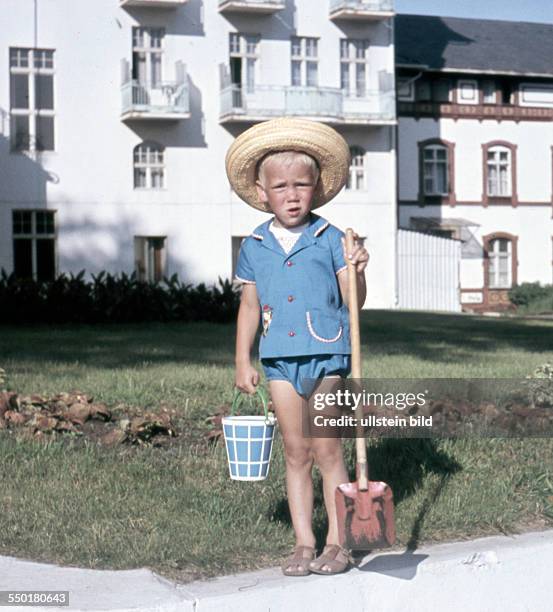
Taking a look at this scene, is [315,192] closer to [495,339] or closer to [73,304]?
[495,339]

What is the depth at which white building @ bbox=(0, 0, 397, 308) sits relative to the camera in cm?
3606

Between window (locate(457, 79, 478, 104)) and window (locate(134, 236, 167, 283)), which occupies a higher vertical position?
window (locate(457, 79, 478, 104))

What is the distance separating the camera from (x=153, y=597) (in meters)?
4.74

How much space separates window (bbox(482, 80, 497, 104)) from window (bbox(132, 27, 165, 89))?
13.2 meters

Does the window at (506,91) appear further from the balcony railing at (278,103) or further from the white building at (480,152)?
the balcony railing at (278,103)

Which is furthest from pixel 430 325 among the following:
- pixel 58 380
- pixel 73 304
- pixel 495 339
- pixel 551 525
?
pixel 551 525

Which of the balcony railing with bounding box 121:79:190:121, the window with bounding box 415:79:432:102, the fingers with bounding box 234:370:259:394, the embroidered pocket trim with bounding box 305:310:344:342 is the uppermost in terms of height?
the window with bounding box 415:79:432:102

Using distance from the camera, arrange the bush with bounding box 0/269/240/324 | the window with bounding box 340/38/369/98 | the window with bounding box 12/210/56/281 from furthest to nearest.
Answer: the window with bounding box 340/38/369/98 < the window with bounding box 12/210/56/281 < the bush with bounding box 0/269/240/324

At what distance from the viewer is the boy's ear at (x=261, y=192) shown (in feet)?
18.3

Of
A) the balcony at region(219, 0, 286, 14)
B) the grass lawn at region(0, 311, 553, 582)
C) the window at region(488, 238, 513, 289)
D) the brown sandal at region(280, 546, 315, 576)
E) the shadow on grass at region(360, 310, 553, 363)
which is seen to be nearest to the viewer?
the brown sandal at region(280, 546, 315, 576)

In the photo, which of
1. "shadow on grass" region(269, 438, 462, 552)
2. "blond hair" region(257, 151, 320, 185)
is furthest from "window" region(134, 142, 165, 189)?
"blond hair" region(257, 151, 320, 185)

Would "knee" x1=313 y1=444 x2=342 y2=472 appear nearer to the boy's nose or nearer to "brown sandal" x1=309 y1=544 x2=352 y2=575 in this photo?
"brown sandal" x1=309 y1=544 x2=352 y2=575

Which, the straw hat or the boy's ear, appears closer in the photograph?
the straw hat

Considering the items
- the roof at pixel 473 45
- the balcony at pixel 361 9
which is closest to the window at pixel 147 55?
the balcony at pixel 361 9
